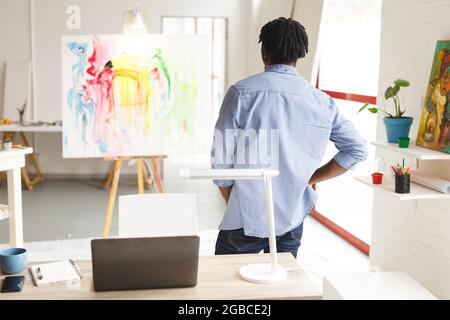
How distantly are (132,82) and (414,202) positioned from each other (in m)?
2.23

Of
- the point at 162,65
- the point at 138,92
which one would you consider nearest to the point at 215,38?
the point at 162,65

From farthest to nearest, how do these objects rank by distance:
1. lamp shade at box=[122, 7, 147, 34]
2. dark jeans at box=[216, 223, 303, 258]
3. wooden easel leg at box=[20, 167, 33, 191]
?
wooden easel leg at box=[20, 167, 33, 191] → lamp shade at box=[122, 7, 147, 34] → dark jeans at box=[216, 223, 303, 258]

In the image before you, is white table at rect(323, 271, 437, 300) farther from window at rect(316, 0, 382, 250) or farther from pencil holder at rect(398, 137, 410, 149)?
window at rect(316, 0, 382, 250)

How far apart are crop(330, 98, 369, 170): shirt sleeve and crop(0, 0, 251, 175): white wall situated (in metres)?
4.97

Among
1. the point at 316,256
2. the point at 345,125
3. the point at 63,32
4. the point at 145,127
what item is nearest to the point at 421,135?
the point at 345,125

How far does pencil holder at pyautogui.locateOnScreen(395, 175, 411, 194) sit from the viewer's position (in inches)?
113

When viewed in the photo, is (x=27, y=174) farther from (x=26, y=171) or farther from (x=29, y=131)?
(x=29, y=131)

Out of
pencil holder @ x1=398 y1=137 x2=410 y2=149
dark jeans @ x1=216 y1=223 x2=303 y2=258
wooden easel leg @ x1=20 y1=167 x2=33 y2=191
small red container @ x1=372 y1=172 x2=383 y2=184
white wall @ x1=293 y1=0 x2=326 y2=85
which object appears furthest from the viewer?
wooden easel leg @ x1=20 y1=167 x2=33 y2=191

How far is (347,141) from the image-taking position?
8.13 ft

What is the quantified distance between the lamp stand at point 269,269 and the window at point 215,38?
5380mm

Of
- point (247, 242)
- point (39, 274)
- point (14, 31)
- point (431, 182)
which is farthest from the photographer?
point (14, 31)

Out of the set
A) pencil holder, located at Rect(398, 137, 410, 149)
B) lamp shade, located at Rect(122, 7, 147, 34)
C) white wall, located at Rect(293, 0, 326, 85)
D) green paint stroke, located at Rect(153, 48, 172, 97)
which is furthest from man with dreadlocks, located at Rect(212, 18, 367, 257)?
white wall, located at Rect(293, 0, 326, 85)

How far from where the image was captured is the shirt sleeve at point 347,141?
7.95 ft
